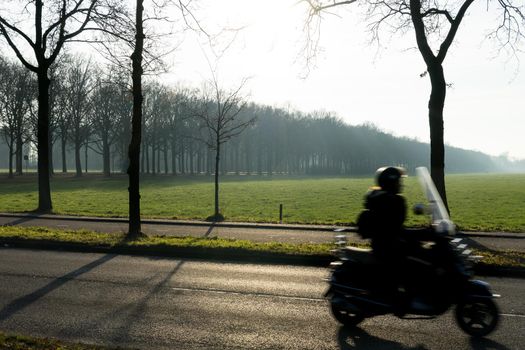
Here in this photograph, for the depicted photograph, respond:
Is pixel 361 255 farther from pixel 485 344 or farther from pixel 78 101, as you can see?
pixel 78 101

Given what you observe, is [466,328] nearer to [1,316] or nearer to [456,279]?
[456,279]

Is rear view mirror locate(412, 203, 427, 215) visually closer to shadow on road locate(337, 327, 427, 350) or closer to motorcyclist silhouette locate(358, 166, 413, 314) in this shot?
motorcyclist silhouette locate(358, 166, 413, 314)

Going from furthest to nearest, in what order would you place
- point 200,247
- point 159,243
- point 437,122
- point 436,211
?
point 437,122, point 159,243, point 200,247, point 436,211

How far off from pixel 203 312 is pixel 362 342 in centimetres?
212

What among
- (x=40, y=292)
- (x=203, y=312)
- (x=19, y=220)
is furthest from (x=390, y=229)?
(x=19, y=220)

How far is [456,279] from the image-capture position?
17.6ft

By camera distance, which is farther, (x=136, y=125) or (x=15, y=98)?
(x=15, y=98)

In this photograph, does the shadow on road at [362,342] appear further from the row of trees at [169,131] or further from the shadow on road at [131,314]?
the row of trees at [169,131]

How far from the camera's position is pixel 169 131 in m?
65.1

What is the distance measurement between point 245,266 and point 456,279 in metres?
5.28

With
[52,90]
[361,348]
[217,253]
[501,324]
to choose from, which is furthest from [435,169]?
[52,90]

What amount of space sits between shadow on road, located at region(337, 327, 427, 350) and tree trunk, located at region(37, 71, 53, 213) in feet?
60.4

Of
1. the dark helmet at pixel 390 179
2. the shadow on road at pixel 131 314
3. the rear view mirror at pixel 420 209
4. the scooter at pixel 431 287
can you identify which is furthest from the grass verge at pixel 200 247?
the rear view mirror at pixel 420 209

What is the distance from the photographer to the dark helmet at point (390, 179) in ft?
18.2
